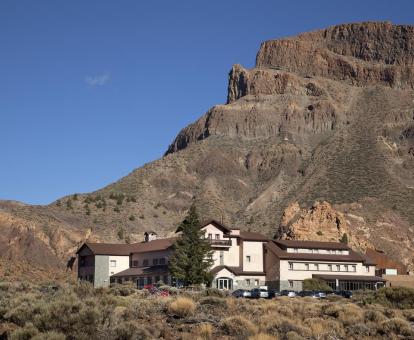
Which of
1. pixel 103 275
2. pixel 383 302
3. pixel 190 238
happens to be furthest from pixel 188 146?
pixel 383 302

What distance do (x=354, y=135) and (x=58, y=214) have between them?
245 ft

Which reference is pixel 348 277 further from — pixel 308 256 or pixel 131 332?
pixel 131 332

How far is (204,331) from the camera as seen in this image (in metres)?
26.5

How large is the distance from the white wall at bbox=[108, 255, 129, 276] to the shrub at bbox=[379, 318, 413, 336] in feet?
188

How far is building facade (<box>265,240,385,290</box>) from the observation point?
78812 millimetres

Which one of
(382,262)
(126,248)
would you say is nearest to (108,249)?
(126,248)

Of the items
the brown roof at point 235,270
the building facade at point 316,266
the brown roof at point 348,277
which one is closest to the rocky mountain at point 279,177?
the building facade at point 316,266

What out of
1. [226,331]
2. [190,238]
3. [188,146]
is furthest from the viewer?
[188,146]

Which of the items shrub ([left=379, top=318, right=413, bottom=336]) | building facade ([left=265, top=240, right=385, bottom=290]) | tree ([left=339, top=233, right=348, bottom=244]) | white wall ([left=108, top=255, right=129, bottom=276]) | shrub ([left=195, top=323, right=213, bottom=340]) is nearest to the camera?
shrub ([left=195, top=323, right=213, bottom=340])

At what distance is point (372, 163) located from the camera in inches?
5891

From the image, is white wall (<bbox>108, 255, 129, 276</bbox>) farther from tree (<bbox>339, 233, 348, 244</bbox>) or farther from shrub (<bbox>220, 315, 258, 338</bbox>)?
shrub (<bbox>220, 315, 258, 338</bbox>)

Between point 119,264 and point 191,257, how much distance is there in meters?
20.3

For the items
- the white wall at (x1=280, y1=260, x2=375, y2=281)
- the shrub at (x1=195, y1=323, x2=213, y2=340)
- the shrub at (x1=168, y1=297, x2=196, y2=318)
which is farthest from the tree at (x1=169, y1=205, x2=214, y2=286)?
the shrub at (x1=195, y1=323, x2=213, y2=340)

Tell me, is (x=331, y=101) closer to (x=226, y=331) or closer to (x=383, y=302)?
(x=383, y=302)
